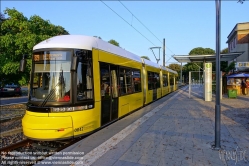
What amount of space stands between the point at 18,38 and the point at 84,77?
6510 mm

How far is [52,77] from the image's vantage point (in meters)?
6.17

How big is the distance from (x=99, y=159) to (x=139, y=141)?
62.8 inches

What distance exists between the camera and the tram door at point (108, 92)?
24.3 feet

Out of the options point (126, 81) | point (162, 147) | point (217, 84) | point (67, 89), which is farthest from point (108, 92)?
point (217, 84)

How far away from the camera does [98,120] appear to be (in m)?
7.01

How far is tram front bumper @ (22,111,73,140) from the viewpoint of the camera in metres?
5.81

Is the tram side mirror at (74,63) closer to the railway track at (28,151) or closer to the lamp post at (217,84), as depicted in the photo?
the railway track at (28,151)

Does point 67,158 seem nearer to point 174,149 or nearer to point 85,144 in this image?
point 85,144

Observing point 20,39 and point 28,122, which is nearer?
point 28,122

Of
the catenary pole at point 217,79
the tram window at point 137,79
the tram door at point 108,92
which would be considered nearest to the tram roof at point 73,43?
the tram door at point 108,92

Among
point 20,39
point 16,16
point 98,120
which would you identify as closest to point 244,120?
point 98,120

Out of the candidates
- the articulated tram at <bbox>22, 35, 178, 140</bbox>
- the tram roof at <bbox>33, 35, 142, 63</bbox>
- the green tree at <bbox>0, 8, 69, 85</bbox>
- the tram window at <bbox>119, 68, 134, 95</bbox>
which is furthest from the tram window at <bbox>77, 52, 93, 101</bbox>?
the green tree at <bbox>0, 8, 69, 85</bbox>

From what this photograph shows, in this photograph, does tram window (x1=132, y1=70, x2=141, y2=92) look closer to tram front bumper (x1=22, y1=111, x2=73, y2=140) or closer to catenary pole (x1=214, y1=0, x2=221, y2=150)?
tram front bumper (x1=22, y1=111, x2=73, y2=140)

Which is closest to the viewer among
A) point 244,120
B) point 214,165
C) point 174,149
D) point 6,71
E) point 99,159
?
point 214,165
